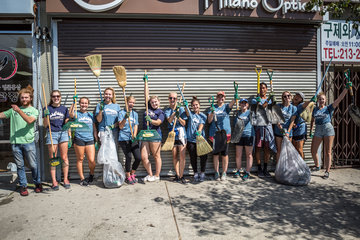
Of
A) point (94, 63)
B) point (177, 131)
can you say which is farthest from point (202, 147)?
point (94, 63)

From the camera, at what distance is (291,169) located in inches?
185

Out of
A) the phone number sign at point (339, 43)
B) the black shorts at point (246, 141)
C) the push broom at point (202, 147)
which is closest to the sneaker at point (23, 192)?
the push broom at point (202, 147)

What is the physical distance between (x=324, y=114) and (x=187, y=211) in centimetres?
366

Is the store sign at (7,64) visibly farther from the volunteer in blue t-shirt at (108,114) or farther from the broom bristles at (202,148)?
the broom bristles at (202,148)

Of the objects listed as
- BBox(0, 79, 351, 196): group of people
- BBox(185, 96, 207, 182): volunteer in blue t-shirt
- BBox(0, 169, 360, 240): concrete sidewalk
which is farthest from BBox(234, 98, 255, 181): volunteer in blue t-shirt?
BBox(185, 96, 207, 182): volunteer in blue t-shirt

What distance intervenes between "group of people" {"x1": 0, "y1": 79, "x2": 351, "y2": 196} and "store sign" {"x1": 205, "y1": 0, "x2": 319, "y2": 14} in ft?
5.52

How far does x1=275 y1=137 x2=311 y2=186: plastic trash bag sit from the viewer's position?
4.66 meters

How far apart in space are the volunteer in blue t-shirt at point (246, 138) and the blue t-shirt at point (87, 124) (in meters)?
3.00

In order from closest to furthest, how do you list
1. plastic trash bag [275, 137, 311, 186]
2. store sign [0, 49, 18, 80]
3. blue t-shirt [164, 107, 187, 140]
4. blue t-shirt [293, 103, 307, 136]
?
plastic trash bag [275, 137, 311, 186], blue t-shirt [164, 107, 187, 140], blue t-shirt [293, 103, 307, 136], store sign [0, 49, 18, 80]

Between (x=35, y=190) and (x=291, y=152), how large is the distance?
195 inches

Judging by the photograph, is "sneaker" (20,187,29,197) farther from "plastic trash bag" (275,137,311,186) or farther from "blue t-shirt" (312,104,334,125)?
"blue t-shirt" (312,104,334,125)

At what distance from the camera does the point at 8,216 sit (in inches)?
138

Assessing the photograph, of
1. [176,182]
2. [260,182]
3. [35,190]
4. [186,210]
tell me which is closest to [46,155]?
[35,190]

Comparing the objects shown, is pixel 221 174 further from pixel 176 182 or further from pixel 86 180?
pixel 86 180
